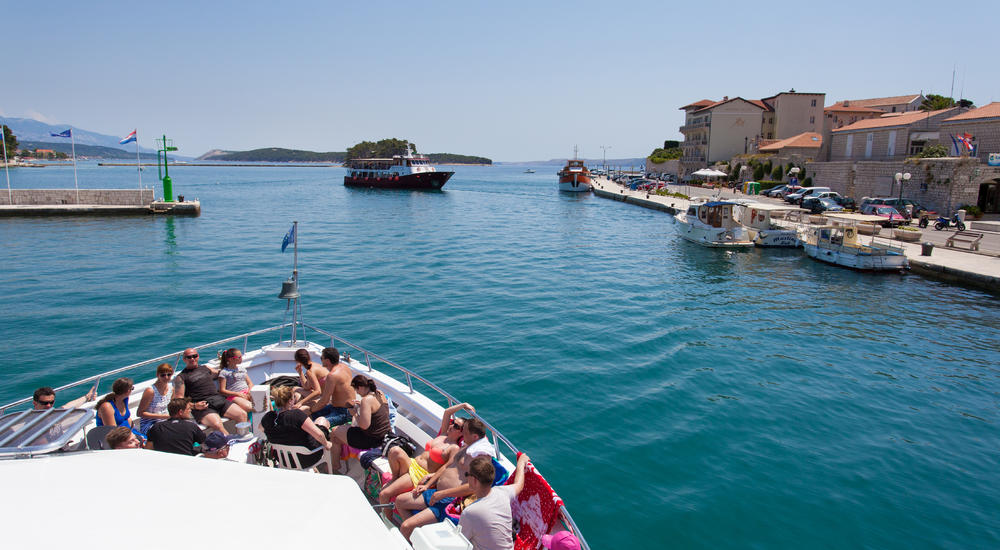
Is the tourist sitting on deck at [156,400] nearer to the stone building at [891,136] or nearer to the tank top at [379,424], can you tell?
the tank top at [379,424]

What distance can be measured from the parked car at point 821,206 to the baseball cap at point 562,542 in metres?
41.0

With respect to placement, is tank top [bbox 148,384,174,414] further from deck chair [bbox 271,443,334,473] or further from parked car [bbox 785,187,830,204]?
parked car [bbox 785,187,830,204]

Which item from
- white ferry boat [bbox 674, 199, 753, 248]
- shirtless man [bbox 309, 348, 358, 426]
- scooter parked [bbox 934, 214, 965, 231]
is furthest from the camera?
white ferry boat [bbox 674, 199, 753, 248]

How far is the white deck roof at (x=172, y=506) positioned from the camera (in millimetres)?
2670

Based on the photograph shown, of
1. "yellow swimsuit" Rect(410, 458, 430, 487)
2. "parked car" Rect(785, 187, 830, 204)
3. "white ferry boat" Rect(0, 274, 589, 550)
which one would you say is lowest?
"yellow swimsuit" Rect(410, 458, 430, 487)

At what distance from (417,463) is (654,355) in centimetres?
1061

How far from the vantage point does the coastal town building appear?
80562 millimetres

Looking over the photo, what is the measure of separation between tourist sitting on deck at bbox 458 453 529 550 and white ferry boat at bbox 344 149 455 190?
83015 mm

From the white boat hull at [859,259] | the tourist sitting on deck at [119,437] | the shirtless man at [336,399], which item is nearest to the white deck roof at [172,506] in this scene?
the tourist sitting on deck at [119,437]

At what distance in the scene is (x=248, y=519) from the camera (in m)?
2.99

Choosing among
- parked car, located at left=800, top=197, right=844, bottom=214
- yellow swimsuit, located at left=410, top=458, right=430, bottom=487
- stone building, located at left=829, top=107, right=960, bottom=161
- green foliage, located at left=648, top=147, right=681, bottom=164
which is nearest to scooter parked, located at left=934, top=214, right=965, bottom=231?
parked car, located at left=800, top=197, right=844, bottom=214

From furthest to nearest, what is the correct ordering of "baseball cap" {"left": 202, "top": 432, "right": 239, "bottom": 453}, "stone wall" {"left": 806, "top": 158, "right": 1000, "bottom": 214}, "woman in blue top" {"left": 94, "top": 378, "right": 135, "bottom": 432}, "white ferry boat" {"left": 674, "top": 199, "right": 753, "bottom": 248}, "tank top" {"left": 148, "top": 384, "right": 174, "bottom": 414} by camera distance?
"stone wall" {"left": 806, "top": 158, "right": 1000, "bottom": 214}
"white ferry boat" {"left": 674, "top": 199, "right": 753, "bottom": 248}
"tank top" {"left": 148, "top": 384, "right": 174, "bottom": 414}
"woman in blue top" {"left": 94, "top": 378, "right": 135, "bottom": 432}
"baseball cap" {"left": 202, "top": 432, "right": 239, "bottom": 453}

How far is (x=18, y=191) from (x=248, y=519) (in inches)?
2196

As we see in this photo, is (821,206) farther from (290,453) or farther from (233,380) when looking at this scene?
(290,453)
